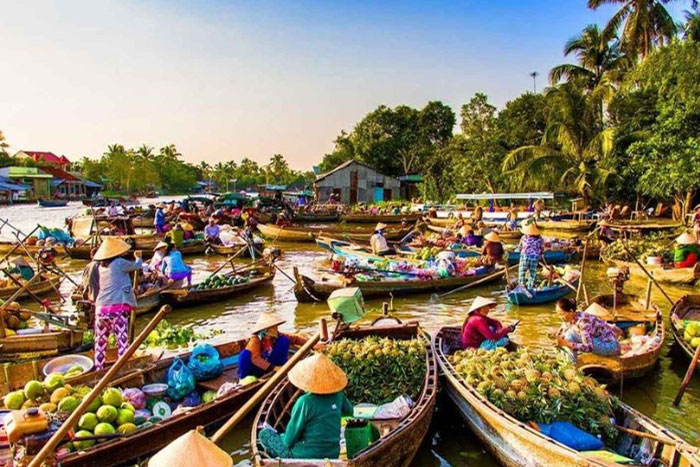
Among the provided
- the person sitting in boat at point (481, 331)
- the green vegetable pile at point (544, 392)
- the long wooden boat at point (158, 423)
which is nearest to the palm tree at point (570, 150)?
the person sitting in boat at point (481, 331)

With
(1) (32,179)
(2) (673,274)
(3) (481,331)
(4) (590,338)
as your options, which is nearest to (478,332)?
(3) (481,331)

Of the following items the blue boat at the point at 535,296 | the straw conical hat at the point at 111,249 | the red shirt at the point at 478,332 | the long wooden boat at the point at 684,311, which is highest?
the straw conical hat at the point at 111,249

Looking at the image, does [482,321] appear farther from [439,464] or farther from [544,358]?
[439,464]

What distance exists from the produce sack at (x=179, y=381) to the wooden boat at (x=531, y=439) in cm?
303

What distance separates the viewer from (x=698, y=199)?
25312mm

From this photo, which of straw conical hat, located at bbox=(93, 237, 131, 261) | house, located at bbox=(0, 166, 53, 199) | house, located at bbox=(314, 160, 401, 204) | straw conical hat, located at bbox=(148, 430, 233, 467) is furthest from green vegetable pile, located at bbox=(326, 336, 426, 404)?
house, located at bbox=(0, 166, 53, 199)

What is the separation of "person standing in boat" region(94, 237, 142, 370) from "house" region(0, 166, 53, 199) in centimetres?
6311

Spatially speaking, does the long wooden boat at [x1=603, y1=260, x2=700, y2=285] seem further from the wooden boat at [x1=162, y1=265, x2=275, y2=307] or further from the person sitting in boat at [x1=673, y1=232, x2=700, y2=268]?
the wooden boat at [x1=162, y1=265, x2=275, y2=307]

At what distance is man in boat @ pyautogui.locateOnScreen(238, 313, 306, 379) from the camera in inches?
244

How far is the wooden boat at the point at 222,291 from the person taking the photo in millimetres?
11770

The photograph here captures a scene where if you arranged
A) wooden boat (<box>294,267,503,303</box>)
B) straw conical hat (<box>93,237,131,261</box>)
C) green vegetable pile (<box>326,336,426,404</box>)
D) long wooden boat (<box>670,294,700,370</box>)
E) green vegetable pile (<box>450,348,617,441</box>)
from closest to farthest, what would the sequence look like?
green vegetable pile (<box>450,348,617,441</box>) < green vegetable pile (<box>326,336,426,404</box>) < straw conical hat (<box>93,237,131,261</box>) < long wooden boat (<box>670,294,700,370</box>) < wooden boat (<box>294,267,503,303</box>)

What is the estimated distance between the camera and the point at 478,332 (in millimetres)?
7031

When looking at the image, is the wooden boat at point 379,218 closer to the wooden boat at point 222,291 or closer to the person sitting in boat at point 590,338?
the wooden boat at point 222,291

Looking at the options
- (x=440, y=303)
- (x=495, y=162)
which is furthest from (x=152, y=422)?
(x=495, y=162)
